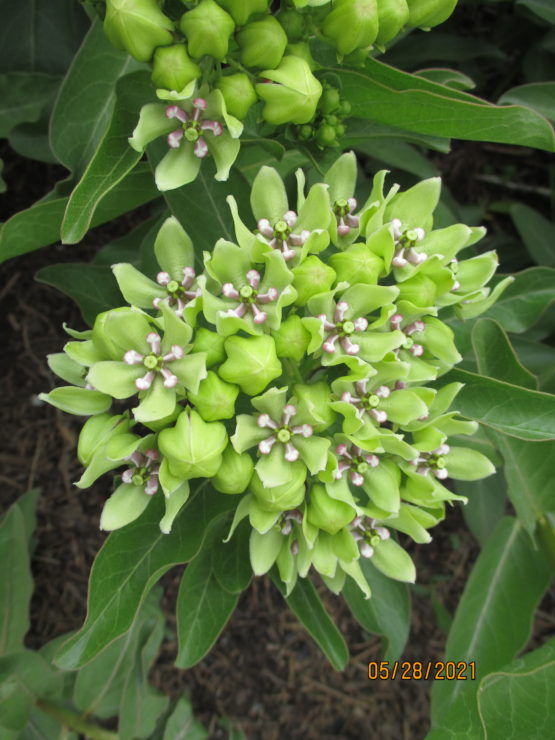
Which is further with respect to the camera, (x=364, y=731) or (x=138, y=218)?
(x=364, y=731)

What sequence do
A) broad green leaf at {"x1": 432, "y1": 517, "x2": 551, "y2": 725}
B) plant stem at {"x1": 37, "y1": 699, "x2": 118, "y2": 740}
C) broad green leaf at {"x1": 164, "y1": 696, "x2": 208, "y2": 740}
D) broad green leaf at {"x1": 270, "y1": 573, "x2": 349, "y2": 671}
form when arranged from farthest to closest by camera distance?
broad green leaf at {"x1": 164, "y1": 696, "x2": 208, "y2": 740}
plant stem at {"x1": 37, "y1": 699, "x2": 118, "y2": 740}
broad green leaf at {"x1": 432, "y1": 517, "x2": 551, "y2": 725}
broad green leaf at {"x1": 270, "y1": 573, "x2": 349, "y2": 671}

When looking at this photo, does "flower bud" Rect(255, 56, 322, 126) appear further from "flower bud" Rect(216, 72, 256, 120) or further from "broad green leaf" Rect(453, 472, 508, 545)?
"broad green leaf" Rect(453, 472, 508, 545)

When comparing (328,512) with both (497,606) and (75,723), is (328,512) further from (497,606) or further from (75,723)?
(75,723)

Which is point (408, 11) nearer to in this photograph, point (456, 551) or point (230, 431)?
point (230, 431)

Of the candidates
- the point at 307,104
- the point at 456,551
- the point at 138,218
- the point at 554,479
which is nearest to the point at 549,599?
the point at 456,551

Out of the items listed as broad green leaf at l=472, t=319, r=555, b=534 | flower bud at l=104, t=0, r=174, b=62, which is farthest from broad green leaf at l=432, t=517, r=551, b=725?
flower bud at l=104, t=0, r=174, b=62

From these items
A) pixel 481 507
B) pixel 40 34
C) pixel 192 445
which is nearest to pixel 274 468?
pixel 192 445
